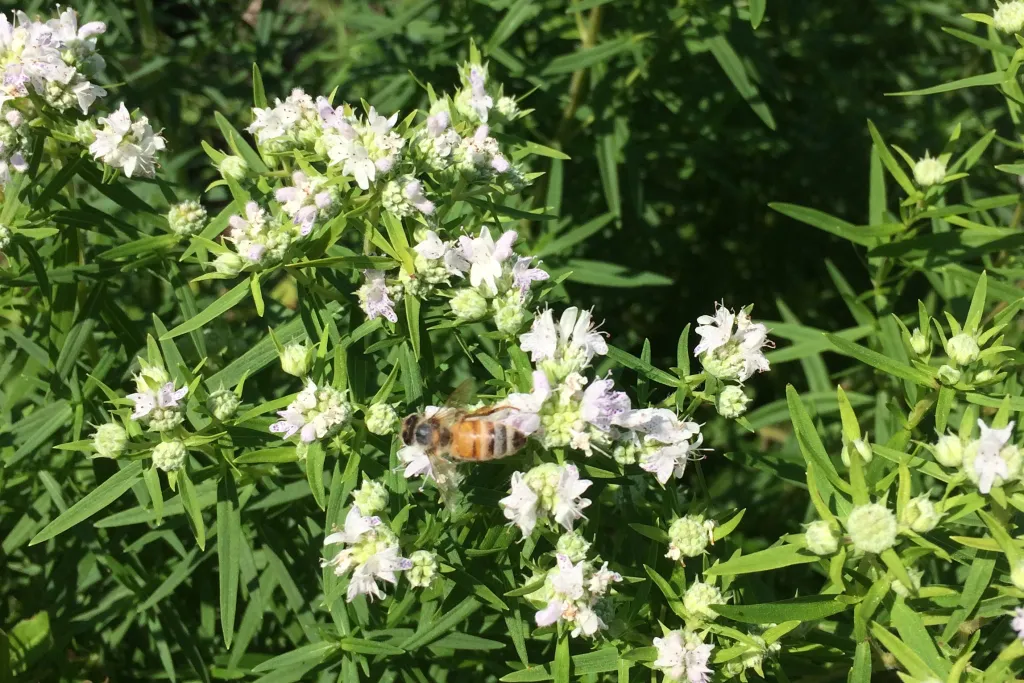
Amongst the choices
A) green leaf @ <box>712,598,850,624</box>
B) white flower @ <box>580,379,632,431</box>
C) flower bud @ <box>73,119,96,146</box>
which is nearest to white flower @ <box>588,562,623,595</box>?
green leaf @ <box>712,598,850,624</box>

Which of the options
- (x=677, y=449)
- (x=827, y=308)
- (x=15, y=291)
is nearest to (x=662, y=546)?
(x=677, y=449)

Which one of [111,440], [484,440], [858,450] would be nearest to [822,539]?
[858,450]

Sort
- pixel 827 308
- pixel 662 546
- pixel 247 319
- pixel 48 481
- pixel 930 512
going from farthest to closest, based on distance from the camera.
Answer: pixel 827 308
pixel 247 319
pixel 48 481
pixel 662 546
pixel 930 512

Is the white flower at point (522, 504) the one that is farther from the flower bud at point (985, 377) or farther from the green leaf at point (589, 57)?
the green leaf at point (589, 57)

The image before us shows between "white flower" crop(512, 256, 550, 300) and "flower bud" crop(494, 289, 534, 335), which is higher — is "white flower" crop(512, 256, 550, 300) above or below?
above

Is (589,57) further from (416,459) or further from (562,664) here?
(562,664)

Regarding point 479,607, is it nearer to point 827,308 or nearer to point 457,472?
point 457,472

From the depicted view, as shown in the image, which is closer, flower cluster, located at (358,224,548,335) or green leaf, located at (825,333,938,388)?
flower cluster, located at (358,224,548,335)

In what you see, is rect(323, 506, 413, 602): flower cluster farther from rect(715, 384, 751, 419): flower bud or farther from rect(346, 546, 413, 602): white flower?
rect(715, 384, 751, 419): flower bud
